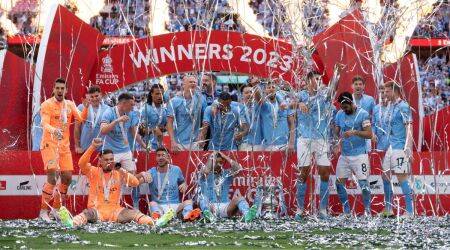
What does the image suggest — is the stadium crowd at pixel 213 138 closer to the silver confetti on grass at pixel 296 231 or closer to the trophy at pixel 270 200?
the trophy at pixel 270 200

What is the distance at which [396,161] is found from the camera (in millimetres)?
13180

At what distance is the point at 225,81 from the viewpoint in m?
22.6

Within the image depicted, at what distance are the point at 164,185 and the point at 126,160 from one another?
68 centimetres

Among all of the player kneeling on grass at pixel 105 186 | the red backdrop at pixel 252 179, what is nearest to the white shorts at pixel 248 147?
the red backdrop at pixel 252 179

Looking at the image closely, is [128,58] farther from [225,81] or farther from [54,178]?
[225,81]

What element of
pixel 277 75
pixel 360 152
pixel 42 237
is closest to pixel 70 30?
pixel 277 75

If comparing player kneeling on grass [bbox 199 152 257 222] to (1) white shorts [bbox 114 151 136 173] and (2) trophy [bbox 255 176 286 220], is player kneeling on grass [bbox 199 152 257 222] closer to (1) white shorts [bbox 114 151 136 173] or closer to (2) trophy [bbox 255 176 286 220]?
(2) trophy [bbox 255 176 286 220]

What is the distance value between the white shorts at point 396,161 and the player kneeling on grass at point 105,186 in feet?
10.3

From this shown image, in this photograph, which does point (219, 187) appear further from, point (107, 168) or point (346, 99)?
point (346, 99)

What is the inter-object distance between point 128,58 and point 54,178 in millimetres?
3142

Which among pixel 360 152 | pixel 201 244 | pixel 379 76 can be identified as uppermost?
pixel 379 76

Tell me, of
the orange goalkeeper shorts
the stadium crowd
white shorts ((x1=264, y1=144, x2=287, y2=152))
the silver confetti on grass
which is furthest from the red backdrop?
the silver confetti on grass

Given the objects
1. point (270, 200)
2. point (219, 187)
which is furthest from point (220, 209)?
point (270, 200)

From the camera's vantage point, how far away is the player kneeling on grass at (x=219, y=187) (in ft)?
41.6
